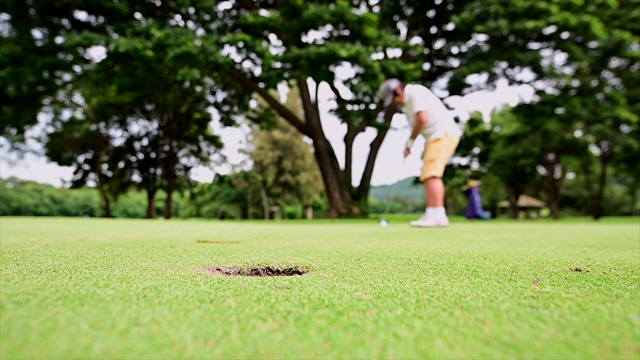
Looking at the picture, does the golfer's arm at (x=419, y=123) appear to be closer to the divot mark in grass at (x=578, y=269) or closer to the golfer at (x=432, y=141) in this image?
the golfer at (x=432, y=141)

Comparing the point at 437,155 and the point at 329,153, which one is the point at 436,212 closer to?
the point at 437,155

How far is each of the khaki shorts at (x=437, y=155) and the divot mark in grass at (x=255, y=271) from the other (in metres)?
4.37

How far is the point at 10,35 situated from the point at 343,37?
28.9 ft

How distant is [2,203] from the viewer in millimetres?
36188

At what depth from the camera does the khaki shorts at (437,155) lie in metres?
5.65

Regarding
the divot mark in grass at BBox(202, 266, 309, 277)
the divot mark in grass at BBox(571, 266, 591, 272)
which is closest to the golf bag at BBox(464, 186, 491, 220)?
the divot mark in grass at BBox(571, 266, 591, 272)

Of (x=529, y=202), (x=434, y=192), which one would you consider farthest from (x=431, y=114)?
(x=529, y=202)

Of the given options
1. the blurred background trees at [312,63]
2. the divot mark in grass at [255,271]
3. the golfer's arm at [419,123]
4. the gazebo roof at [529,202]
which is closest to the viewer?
the divot mark in grass at [255,271]

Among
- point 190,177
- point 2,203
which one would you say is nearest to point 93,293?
point 190,177

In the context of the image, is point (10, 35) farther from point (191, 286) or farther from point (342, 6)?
point (191, 286)

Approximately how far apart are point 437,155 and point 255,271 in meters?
4.55

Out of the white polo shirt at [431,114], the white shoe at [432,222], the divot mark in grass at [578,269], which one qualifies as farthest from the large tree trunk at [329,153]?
the divot mark in grass at [578,269]

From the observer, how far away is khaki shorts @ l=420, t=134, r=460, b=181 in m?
5.65

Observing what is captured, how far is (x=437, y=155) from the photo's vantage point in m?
5.67
